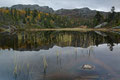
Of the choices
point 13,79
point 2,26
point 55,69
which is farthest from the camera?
point 2,26

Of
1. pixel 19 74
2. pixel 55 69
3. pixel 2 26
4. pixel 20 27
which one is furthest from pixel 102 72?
pixel 20 27

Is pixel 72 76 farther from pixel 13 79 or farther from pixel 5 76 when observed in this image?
pixel 5 76

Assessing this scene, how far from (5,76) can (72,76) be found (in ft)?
30.3

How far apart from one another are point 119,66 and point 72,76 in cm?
1007

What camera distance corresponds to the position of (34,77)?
64.1 ft

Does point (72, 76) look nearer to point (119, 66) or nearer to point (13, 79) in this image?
point (13, 79)

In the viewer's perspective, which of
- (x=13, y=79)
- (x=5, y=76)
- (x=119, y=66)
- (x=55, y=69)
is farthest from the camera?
(x=119, y=66)

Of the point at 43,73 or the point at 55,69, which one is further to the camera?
the point at 55,69

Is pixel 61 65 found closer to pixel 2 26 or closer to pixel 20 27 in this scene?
pixel 2 26

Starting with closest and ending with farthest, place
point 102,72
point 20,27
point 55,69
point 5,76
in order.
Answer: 1. point 5,76
2. point 102,72
3. point 55,69
4. point 20,27

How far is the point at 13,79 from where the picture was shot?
19.0 m

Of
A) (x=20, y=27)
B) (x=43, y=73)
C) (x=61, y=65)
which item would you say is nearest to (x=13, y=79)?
(x=43, y=73)

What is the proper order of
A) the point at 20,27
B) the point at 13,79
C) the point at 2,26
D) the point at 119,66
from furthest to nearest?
the point at 20,27, the point at 2,26, the point at 119,66, the point at 13,79

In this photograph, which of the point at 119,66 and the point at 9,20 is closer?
the point at 119,66
